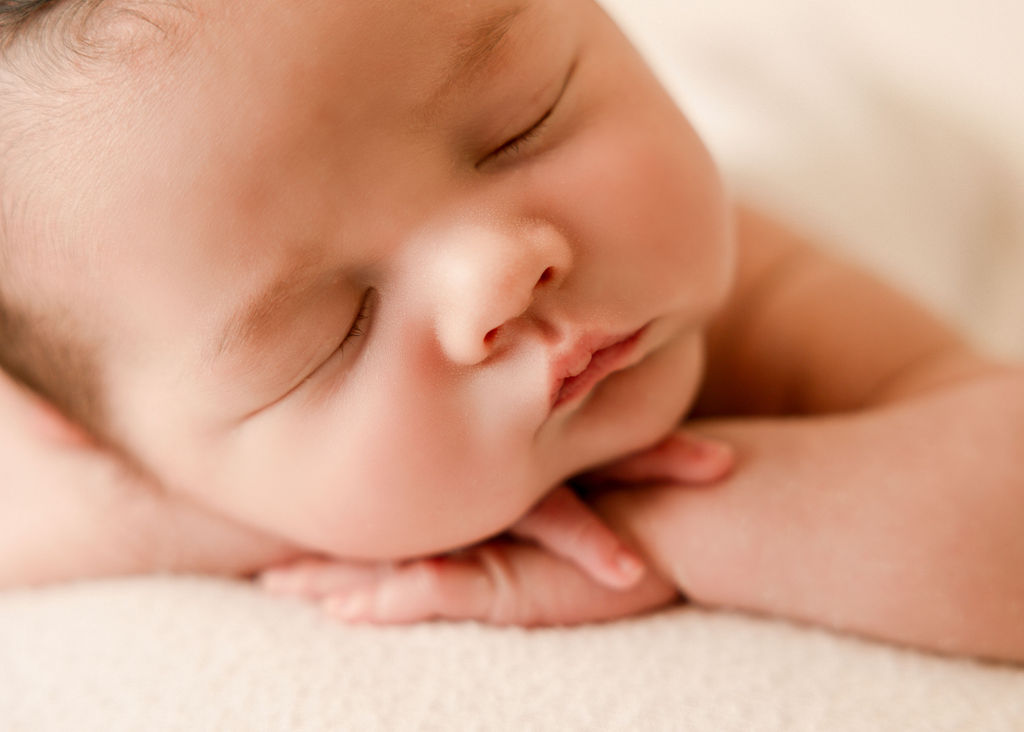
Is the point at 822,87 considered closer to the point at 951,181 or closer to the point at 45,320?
the point at 951,181

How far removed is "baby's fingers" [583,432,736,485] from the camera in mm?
953

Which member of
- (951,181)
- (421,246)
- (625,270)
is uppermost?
(421,246)

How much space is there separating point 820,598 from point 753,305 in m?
0.45

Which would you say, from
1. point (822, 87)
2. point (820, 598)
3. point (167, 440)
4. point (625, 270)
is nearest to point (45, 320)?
point (167, 440)

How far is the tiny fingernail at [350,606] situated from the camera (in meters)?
0.91

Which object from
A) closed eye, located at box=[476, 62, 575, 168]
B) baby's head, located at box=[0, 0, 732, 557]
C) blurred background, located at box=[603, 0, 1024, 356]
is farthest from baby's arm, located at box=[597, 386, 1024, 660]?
Result: blurred background, located at box=[603, 0, 1024, 356]

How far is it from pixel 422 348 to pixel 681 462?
312 millimetres

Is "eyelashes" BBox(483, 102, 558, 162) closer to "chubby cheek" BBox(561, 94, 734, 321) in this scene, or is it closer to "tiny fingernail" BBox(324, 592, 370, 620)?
"chubby cheek" BBox(561, 94, 734, 321)

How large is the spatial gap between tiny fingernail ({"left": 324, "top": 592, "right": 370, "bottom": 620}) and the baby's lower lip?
265 millimetres

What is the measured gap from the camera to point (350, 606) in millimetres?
918

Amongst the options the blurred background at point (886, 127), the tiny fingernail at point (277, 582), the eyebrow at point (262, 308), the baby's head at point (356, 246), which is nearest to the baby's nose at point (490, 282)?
the baby's head at point (356, 246)

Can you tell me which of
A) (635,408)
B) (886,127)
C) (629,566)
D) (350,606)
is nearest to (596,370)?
(635,408)

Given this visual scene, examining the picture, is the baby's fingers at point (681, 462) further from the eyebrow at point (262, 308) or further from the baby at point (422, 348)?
the eyebrow at point (262, 308)

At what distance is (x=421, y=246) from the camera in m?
0.76
